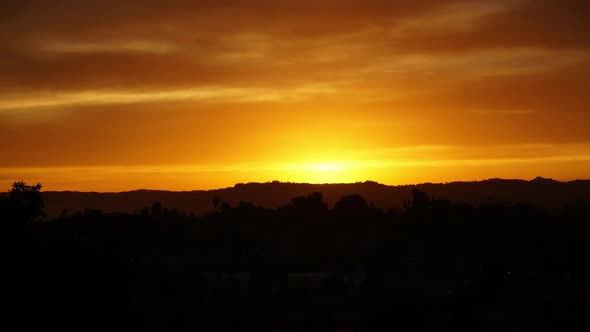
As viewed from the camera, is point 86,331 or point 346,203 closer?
point 86,331

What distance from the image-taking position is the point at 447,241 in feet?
293

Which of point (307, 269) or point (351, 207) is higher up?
point (351, 207)

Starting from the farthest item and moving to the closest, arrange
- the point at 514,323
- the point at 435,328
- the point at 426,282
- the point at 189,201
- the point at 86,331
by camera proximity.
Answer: the point at 189,201
the point at 426,282
the point at 514,323
the point at 435,328
the point at 86,331

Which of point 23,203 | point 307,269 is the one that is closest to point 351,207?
point 307,269

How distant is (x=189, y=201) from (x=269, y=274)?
109m

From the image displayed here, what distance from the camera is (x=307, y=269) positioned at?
82062mm

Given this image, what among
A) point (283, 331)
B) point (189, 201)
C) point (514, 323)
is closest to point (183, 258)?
point (283, 331)

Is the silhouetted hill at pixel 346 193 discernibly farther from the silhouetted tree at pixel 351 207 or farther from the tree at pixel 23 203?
the tree at pixel 23 203

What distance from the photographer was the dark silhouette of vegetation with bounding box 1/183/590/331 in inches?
1506

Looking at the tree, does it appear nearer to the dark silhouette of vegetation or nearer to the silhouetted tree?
the dark silhouette of vegetation

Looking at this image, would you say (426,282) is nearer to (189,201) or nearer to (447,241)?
(447,241)

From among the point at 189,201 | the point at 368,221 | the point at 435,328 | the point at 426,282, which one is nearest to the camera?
the point at 435,328

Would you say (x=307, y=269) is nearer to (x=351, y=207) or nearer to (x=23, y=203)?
(x=351, y=207)

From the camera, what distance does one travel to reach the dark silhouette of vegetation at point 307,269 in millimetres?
38250
